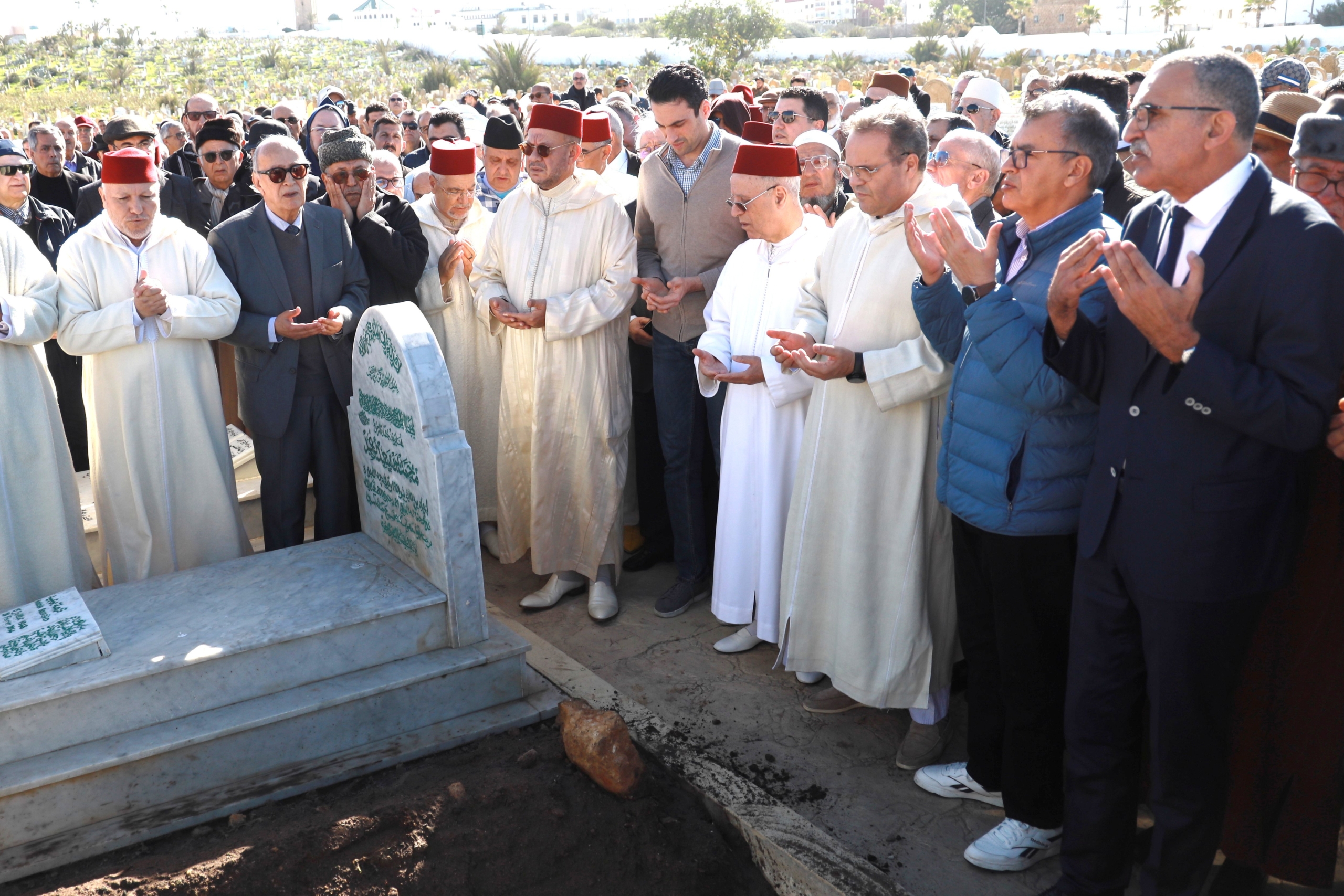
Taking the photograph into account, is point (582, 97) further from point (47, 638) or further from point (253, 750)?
point (253, 750)

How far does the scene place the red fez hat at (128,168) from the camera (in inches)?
153

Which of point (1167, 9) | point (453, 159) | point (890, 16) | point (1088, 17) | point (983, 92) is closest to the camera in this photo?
point (453, 159)

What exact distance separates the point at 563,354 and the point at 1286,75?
3.66m

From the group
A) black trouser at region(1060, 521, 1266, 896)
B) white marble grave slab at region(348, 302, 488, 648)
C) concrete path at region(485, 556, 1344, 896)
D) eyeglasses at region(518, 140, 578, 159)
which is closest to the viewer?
black trouser at region(1060, 521, 1266, 896)

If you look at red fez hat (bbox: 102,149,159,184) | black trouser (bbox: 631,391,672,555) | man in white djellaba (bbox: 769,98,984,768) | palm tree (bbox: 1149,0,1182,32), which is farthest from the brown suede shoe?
palm tree (bbox: 1149,0,1182,32)

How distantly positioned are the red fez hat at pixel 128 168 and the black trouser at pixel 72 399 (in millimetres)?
2923

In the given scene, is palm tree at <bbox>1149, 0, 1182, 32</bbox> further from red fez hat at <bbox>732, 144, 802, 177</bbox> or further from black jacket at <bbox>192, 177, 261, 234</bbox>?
red fez hat at <bbox>732, 144, 802, 177</bbox>

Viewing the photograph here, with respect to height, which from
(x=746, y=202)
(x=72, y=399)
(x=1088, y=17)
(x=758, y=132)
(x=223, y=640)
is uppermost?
(x=1088, y=17)

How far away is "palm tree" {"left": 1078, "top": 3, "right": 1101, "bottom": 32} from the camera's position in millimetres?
55219

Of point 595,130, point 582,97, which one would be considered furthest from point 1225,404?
point 582,97

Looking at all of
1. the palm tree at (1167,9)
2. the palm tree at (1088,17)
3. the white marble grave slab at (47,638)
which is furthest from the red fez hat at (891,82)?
the palm tree at (1088,17)

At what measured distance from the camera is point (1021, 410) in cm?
275

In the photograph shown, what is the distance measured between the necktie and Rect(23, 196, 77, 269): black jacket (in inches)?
244

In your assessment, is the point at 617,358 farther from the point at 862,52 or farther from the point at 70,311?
the point at 862,52
